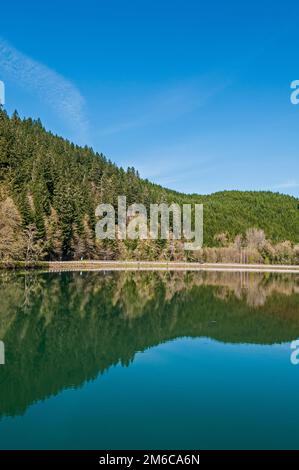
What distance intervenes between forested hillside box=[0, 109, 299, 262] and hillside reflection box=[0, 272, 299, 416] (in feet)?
62.7

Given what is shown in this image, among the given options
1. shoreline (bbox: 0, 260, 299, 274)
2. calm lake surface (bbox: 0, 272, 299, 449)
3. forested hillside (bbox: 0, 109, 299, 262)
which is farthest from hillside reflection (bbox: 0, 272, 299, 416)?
shoreline (bbox: 0, 260, 299, 274)

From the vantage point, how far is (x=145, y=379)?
12.1m

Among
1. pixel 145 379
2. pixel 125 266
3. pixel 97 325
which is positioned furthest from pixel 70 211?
Answer: pixel 145 379

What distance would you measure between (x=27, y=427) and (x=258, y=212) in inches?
5405

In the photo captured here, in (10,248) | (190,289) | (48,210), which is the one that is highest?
(48,210)

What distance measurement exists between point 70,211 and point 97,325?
4939 centimetres

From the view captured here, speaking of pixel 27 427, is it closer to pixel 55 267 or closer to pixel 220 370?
pixel 220 370

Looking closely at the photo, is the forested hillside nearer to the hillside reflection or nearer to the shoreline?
the shoreline

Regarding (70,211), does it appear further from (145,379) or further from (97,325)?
(145,379)

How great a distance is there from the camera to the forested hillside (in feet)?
185

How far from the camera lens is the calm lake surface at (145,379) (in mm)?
8291

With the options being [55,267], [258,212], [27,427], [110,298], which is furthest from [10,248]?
[258,212]

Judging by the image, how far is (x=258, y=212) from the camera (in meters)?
140

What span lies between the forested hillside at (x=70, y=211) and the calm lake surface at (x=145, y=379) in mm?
27453
